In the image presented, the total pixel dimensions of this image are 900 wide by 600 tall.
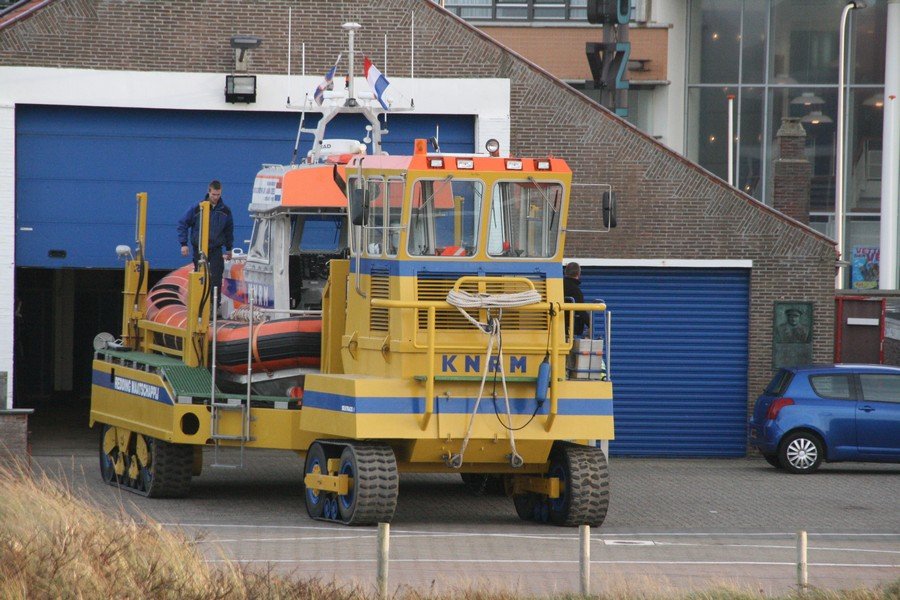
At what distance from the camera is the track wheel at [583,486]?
15.7m

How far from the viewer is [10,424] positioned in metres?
19.5

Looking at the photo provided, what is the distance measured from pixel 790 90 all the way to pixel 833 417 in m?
22.1

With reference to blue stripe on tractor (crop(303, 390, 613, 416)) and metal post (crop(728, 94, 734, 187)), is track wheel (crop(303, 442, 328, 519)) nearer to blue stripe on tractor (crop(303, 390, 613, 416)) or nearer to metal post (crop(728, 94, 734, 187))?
blue stripe on tractor (crop(303, 390, 613, 416))

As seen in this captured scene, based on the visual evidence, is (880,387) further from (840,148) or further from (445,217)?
(840,148)

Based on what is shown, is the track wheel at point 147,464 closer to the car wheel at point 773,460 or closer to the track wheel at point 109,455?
the track wheel at point 109,455

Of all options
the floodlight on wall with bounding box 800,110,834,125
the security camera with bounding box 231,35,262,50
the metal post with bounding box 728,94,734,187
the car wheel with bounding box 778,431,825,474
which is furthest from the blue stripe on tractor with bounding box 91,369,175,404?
the floodlight on wall with bounding box 800,110,834,125

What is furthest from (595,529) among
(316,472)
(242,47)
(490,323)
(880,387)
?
(242,47)

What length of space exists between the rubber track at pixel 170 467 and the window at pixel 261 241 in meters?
2.33

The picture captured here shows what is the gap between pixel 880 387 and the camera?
22703 millimetres

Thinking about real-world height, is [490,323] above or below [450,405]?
above

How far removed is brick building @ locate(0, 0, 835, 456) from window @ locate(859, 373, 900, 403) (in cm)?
206

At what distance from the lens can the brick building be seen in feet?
76.8

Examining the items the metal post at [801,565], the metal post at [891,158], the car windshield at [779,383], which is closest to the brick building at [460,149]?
the car windshield at [779,383]

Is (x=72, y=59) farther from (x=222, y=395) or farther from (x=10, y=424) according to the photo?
(x=222, y=395)
